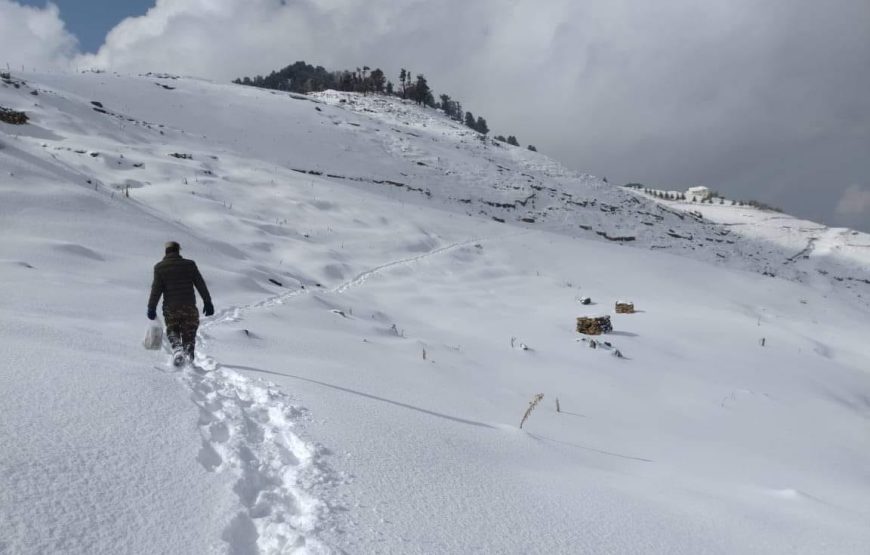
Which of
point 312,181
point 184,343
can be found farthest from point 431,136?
point 184,343

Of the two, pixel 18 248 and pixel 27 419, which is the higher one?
pixel 27 419

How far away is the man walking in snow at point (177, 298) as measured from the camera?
20.2 feet

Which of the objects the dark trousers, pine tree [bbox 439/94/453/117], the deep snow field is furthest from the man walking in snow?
pine tree [bbox 439/94/453/117]

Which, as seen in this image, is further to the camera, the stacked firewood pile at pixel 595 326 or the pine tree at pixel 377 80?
the pine tree at pixel 377 80

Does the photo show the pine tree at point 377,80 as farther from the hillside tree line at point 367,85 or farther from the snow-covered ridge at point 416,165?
the snow-covered ridge at point 416,165

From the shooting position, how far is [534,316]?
51.9 feet

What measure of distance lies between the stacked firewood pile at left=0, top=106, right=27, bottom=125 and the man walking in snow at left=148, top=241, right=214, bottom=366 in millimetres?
22480

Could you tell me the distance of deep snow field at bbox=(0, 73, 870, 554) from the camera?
9.23ft

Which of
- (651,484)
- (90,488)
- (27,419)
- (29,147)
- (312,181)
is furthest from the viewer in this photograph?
(312,181)

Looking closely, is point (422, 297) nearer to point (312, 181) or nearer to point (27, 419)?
point (27, 419)

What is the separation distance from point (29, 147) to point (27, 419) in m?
22.5

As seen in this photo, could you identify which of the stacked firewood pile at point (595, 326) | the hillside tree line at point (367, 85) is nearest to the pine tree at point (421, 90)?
the hillside tree line at point (367, 85)

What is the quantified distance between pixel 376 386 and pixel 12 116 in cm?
2550

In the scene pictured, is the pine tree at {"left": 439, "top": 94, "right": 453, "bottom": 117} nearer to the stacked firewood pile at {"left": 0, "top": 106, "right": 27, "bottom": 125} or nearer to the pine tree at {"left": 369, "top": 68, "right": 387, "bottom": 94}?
the pine tree at {"left": 369, "top": 68, "right": 387, "bottom": 94}
